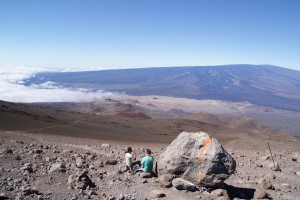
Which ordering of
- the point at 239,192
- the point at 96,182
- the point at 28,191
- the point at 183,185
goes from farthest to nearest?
the point at 239,192 → the point at 96,182 → the point at 183,185 → the point at 28,191

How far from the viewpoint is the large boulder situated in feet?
26.6

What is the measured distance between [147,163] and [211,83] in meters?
135

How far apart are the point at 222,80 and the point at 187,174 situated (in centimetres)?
14836

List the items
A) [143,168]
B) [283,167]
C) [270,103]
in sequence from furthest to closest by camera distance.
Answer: [270,103] → [283,167] → [143,168]

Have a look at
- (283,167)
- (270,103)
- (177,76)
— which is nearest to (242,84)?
(177,76)

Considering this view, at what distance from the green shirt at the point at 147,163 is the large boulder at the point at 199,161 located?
408 millimetres

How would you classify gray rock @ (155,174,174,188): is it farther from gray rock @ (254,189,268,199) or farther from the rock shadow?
gray rock @ (254,189,268,199)

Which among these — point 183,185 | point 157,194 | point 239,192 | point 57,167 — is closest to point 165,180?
point 183,185

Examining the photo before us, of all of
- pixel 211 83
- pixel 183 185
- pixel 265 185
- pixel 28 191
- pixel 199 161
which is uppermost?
pixel 199 161

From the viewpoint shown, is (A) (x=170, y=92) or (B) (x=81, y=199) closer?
(B) (x=81, y=199)

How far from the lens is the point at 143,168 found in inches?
364

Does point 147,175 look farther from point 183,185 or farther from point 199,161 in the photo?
point 199,161

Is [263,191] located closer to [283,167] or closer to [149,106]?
[283,167]

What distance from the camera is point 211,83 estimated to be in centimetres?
14175
